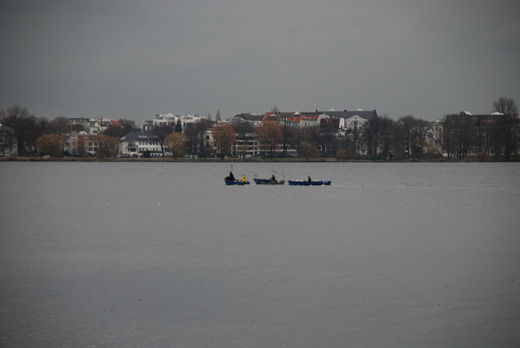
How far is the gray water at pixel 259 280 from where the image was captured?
1430cm

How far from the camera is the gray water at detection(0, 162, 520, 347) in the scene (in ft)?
46.9

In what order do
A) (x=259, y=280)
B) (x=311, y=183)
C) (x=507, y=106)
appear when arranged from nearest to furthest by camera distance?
(x=259, y=280), (x=311, y=183), (x=507, y=106)

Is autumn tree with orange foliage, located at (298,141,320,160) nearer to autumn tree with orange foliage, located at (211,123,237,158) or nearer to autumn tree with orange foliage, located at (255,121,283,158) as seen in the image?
autumn tree with orange foliage, located at (255,121,283,158)

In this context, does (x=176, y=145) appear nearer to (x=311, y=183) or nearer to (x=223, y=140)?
(x=223, y=140)

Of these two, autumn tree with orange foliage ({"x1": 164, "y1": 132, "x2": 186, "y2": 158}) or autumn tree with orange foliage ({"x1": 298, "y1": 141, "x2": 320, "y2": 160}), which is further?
autumn tree with orange foliage ({"x1": 164, "y1": 132, "x2": 186, "y2": 158})

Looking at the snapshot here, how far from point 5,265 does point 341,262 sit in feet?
36.6

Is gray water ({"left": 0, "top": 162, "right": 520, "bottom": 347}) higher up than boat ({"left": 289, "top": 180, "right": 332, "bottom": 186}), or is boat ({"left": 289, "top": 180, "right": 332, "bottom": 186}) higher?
boat ({"left": 289, "top": 180, "right": 332, "bottom": 186})

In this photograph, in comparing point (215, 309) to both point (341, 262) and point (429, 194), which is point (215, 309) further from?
point (429, 194)

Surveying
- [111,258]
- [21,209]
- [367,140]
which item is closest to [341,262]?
[111,258]

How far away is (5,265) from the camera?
859 inches

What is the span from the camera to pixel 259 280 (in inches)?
761

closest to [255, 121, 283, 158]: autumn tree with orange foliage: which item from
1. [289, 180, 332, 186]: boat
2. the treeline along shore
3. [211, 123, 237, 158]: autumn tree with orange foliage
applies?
the treeline along shore

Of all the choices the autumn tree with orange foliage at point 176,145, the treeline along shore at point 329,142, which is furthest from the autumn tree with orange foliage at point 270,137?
the autumn tree with orange foliage at point 176,145

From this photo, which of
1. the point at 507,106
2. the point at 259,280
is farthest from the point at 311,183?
the point at 507,106
